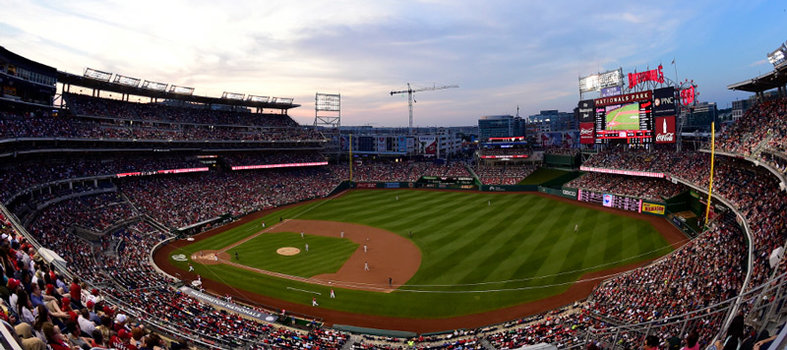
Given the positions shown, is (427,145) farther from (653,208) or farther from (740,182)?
(740,182)

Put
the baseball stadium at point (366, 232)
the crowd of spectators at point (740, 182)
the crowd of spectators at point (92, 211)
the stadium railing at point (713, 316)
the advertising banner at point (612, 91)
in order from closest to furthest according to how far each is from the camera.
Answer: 1. the stadium railing at point (713, 316)
2. the baseball stadium at point (366, 232)
3. the crowd of spectators at point (740, 182)
4. the crowd of spectators at point (92, 211)
5. the advertising banner at point (612, 91)

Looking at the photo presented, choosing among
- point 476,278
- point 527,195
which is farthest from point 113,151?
point 527,195

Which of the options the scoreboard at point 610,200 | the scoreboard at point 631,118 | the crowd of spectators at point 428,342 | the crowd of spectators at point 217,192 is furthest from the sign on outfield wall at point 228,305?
the scoreboard at point 631,118

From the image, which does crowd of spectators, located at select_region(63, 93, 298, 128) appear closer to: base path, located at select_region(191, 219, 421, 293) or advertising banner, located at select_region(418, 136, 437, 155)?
base path, located at select_region(191, 219, 421, 293)

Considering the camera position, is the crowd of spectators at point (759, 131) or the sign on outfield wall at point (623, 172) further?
the sign on outfield wall at point (623, 172)

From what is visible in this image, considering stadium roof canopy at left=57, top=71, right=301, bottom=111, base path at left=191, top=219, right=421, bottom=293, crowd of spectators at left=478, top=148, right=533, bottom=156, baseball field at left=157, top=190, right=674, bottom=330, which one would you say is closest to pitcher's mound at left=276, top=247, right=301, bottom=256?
baseball field at left=157, top=190, right=674, bottom=330

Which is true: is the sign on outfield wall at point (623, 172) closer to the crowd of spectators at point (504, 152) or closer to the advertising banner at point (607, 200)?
the advertising banner at point (607, 200)
